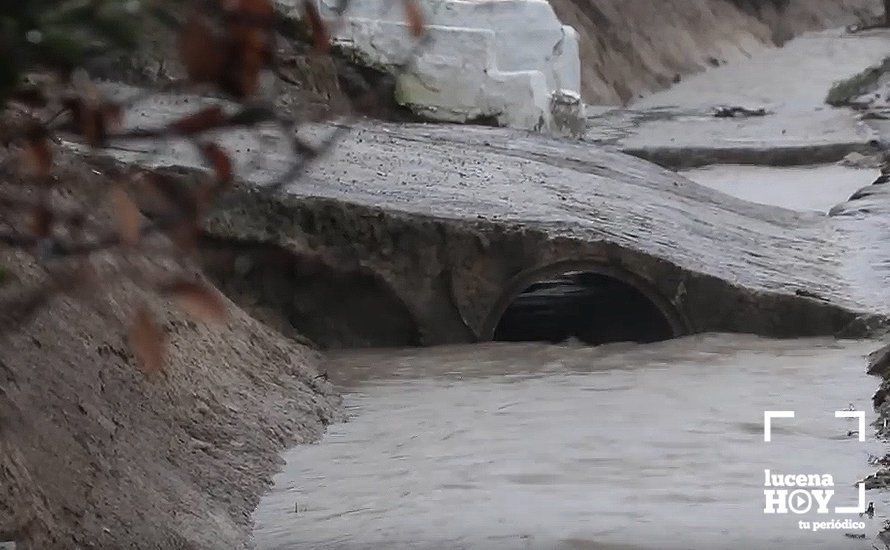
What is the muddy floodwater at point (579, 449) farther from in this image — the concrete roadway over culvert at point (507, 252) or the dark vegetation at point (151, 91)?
the dark vegetation at point (151, 91)

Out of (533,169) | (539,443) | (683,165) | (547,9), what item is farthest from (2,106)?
(683,165)

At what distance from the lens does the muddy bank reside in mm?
3623

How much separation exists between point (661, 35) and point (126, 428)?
21111mm

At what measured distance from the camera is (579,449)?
5.00 m

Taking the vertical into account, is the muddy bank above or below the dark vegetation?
below

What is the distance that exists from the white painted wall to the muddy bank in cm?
565

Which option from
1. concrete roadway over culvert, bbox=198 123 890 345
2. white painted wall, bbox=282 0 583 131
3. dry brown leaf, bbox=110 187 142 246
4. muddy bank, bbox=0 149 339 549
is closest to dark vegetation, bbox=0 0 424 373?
dry brown leaf, bbox=110 187 142 246

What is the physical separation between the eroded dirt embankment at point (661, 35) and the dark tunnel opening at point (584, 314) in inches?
463

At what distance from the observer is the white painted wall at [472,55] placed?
11.5m

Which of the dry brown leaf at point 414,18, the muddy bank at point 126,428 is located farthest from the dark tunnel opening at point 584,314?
the dry brown leaf at point 414,18

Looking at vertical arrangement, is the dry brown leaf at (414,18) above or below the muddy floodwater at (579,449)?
above

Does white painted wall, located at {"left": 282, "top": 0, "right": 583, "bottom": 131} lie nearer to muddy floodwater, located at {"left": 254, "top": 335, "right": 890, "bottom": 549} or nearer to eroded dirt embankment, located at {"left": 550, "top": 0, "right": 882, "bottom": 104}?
muddy floodwater, located at {"left": 254, "top": 335, "right": 890, "bottom": 549}

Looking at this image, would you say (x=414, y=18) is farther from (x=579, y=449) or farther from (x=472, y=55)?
(x=472, y=55)

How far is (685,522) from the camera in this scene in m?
3.85
